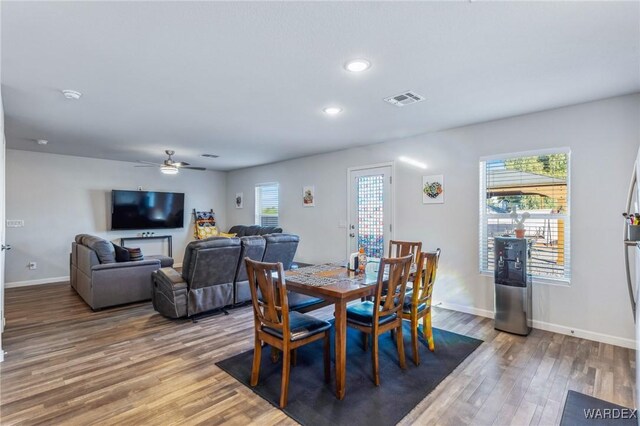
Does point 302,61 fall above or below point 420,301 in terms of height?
above

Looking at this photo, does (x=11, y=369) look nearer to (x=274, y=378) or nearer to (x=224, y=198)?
(x=274, y=378)

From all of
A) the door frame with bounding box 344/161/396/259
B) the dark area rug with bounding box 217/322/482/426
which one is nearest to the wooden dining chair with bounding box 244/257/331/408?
the dark area rug with bounding box 217/322/482/426

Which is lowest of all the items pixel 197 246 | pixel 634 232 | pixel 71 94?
pixel 197 246

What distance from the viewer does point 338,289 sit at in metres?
2.43

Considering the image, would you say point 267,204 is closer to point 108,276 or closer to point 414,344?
point 108,276

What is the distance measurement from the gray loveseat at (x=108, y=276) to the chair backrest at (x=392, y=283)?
3.70 meters

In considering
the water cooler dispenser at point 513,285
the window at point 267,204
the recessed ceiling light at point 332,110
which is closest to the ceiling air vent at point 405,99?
the recessed ceiling light at point 332,110

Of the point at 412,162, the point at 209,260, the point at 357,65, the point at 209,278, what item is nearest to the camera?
the point at 357,65

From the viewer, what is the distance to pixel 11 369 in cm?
278

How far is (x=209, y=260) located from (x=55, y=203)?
462 centimetres

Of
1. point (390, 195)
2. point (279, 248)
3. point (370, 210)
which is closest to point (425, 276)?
point (279, 248)

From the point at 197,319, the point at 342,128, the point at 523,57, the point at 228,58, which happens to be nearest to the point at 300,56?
the point at 228,58

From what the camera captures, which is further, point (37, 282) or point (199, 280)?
point (37, 282)

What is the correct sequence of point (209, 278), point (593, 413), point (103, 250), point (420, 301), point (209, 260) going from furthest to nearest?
1. point (103, 250)
2. point (209, 278)
3. point (209, 260)
4. point (420, 301)
5. point (593, 413)
